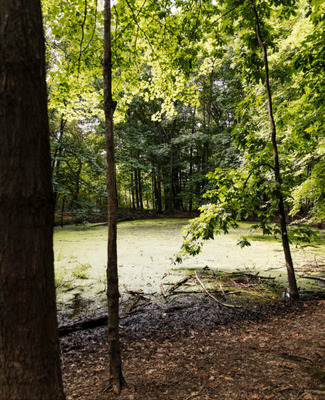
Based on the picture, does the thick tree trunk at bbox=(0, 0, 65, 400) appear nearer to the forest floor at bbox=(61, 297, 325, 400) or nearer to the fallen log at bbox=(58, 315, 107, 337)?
the forest floor at bbox=(61, 297, 325, 400)

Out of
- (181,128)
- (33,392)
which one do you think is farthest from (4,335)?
(181,128)

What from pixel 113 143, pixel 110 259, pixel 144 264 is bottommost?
pixel 144 264

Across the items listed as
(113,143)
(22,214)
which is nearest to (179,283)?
(113,143)

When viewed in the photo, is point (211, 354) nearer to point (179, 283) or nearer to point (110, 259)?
point (110, 259)

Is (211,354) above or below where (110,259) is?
below

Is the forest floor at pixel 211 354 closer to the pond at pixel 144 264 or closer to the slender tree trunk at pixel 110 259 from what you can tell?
the slender tree trunk at pixel 110 259

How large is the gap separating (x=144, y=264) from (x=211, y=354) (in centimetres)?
308

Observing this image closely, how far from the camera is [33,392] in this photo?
2.80 feet

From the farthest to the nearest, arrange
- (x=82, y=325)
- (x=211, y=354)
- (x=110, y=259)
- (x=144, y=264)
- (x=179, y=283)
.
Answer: (x=144, y=264) → (x=179, y=283) → (x=82, y=325) → (x=211, y=354) → (x=110, y=259)

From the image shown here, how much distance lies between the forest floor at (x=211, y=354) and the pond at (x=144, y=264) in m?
0.79

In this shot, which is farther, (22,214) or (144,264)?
(144,264)

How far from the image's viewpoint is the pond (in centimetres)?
360

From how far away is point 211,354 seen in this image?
206 cm

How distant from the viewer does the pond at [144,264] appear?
3598 millimetres
